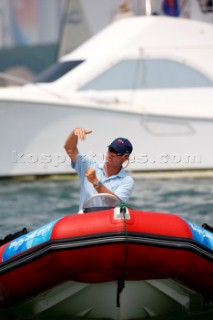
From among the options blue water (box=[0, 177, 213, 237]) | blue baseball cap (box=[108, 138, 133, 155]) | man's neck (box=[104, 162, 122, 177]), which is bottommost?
blue water (box=[0, 177, 213, 237])

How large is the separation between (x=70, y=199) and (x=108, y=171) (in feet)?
20.0

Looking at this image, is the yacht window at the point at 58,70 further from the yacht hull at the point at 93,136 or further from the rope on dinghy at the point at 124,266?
the rope on dinghy at the point at 124,266

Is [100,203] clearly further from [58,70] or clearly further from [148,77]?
[58,70]

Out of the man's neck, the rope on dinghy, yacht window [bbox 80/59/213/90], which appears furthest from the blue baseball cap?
yacht window [bbox 80/59/213/90]

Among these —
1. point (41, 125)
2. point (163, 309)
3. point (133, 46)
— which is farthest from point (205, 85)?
point (163, 309)

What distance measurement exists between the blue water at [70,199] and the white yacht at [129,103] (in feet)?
1.10

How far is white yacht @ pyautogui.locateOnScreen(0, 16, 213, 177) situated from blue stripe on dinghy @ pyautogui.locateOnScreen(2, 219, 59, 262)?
23.1 feet

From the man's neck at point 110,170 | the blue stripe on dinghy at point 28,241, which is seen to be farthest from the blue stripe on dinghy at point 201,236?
the blue stripe on dinghy at point 28,241

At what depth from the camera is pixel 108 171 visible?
27.5ft

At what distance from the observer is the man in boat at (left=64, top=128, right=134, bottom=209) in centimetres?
824

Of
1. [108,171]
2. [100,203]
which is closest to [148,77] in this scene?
[108,171]

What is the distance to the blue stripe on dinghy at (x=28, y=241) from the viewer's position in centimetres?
792

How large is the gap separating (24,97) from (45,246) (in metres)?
7.71

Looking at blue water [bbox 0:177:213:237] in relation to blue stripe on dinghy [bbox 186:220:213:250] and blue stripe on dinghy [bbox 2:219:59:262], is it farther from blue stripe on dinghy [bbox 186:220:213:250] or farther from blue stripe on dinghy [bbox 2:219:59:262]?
blue stripe on dinghy [bbox 186:220:213:250]
